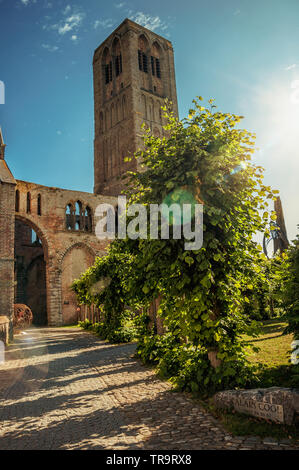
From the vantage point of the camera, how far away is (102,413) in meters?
4.42

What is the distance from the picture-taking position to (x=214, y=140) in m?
5.04

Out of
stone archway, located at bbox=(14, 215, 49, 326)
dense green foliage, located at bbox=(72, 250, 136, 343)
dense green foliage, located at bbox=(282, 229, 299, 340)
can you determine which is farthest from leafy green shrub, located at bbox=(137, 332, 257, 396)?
stone archway, located at bbox=(14, 215, 49, 326)

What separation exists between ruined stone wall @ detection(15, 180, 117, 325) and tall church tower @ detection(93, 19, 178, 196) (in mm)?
11099

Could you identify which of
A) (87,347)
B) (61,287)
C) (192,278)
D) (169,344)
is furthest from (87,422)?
(61,287)

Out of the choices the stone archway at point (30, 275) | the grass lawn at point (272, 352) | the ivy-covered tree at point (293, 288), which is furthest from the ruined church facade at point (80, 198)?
the grass lawn at point (272, 352)

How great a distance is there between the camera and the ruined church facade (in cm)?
1546

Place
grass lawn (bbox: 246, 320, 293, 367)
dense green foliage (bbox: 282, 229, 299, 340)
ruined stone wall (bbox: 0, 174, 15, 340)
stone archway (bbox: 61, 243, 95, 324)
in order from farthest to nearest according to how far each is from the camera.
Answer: stone archway (bbox: 61, 243, 95, 324) < ruined stone wall (bbox: 0, 174, 15, 340) < grass lawn (bbox: 246, 320, 293, 367) < dense green foliage (bbox: 282, 229, 299, 340)

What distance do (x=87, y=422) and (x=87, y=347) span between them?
23.8ft

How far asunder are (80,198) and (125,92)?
19.0m

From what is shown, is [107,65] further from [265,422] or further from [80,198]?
[265,422]

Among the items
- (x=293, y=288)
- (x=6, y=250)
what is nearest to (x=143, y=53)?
(x=6, y=250)

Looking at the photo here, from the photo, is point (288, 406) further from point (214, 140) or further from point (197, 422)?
point (214, 140)

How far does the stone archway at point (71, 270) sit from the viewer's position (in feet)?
82.4

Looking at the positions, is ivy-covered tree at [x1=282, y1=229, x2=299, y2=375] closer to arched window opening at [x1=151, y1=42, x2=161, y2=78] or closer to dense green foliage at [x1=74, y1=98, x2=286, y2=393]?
dense green foliage at [x1=74, y1=98, x2=286, y2=393]
